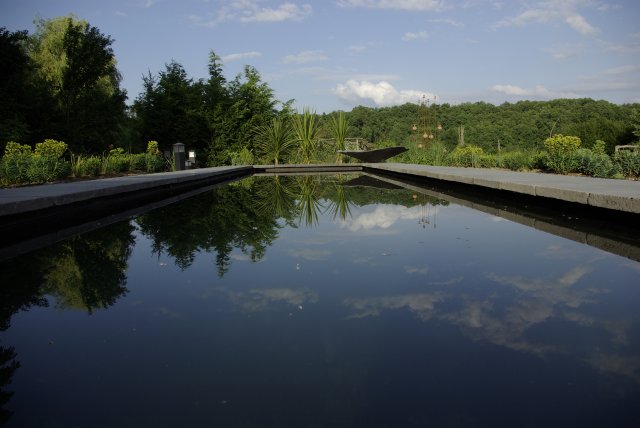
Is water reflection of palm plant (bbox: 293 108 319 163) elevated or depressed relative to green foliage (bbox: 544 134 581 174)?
elevated

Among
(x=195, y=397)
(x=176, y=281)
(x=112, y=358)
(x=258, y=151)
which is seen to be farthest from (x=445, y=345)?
(x=258, y=151)

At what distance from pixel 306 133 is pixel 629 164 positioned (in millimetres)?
11601

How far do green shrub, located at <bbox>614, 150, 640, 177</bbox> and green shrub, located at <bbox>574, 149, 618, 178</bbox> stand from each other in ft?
0.53

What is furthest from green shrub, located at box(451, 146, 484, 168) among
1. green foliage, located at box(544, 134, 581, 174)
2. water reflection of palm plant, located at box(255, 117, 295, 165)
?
water reflection of palm plant, located at box(255, 117, 295, 165)

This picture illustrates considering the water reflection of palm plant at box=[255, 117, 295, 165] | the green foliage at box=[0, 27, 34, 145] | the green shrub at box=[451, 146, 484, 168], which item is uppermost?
the green foliage at box=[0, 27, 34, 145]

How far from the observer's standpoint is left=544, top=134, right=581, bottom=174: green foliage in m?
10.1

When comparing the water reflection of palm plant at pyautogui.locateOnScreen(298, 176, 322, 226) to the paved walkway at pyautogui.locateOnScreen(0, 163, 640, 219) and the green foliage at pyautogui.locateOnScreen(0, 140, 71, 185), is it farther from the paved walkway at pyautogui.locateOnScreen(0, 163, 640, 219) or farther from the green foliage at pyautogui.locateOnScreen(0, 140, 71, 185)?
the green foliage at pyautogui.locateOnScreen(0, 140, 71, 185)

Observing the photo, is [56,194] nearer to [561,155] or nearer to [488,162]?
[561,155]

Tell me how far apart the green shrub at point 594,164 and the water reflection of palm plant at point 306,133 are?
1031cm

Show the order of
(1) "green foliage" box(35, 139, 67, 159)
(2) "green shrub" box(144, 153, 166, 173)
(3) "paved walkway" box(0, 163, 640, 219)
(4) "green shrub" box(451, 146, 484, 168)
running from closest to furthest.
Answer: (3) "paved walkway" box(0, 163, 640, 219), (1) "green foliage" box(35, 139, 67, 159), (2) "green shrub" box(144, 153, 166, 173), (4) "green shrub" box(451, 146, 484, 168)

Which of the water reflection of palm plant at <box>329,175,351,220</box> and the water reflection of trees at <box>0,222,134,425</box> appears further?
the water reflection of palm plant at <box>329,175,351,220</box>

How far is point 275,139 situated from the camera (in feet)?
59.7

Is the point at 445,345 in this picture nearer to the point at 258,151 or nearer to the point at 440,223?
the point at 440,223

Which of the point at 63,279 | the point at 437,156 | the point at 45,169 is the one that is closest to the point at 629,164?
the point at 437,156
